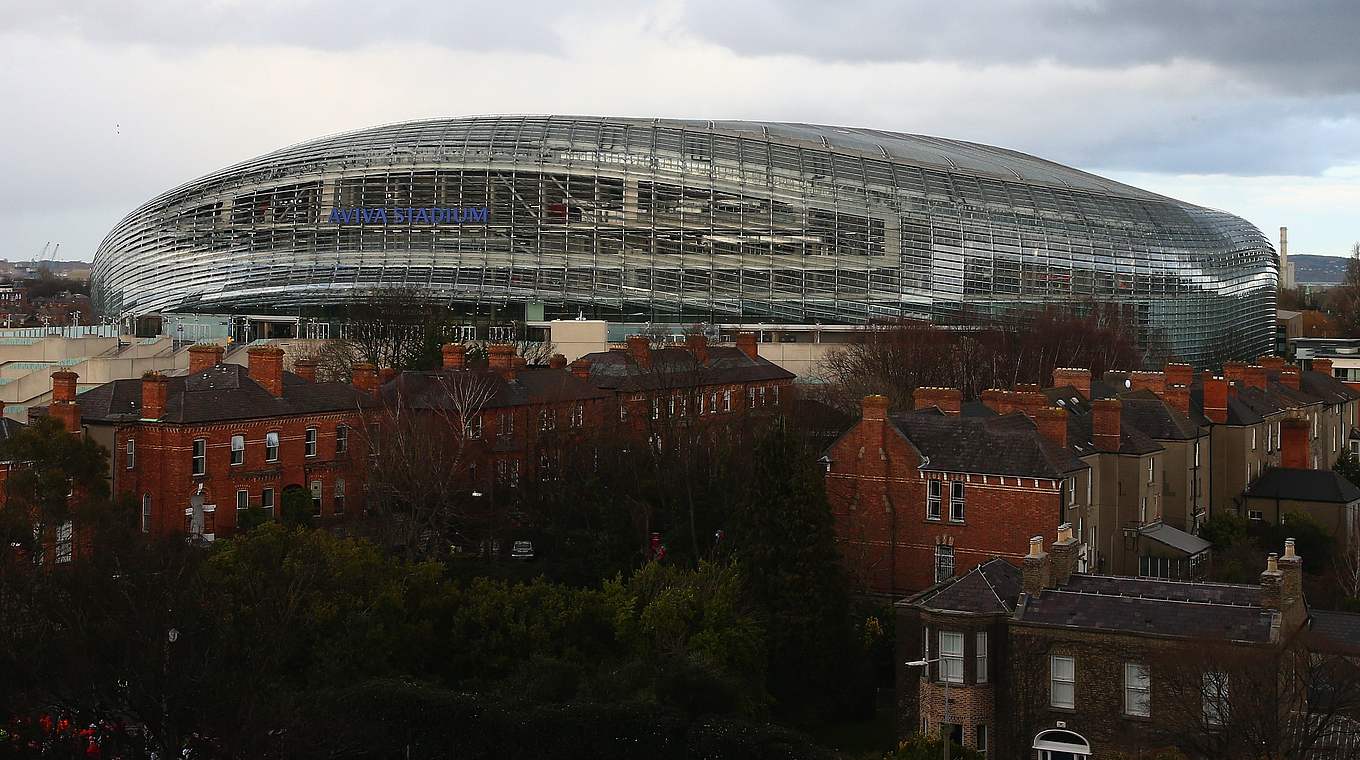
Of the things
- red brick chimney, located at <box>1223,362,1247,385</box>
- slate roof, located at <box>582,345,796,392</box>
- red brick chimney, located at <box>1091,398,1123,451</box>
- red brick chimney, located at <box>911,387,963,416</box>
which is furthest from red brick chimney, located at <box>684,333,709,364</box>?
red brick chimney, located at <box>1223,362,1247,385</box>

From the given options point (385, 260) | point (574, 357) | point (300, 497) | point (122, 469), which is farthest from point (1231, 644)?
point (385, 260)

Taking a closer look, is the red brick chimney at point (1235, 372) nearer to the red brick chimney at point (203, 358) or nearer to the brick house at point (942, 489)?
the brick house at point (942, 489)

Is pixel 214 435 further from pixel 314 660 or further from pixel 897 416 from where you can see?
pixel 897 416

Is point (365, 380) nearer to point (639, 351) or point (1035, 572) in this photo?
point (639, 351)

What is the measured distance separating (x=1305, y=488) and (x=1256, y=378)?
12222 millimetres

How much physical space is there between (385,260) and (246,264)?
1233cm

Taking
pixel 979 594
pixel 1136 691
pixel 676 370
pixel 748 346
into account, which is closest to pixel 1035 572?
pixel 979 594

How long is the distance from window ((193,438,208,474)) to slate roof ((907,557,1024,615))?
25.8m

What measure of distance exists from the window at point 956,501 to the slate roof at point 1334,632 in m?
11.5

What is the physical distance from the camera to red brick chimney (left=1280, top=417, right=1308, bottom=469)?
67.9 metres

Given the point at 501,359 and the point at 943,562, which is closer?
the point at 943,562

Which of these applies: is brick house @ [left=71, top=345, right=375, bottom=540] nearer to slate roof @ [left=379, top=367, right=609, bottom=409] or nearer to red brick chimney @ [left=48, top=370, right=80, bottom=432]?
red brick chimney @ [left=48, top=370, right=80, bottom=432]

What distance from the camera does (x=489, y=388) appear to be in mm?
58938

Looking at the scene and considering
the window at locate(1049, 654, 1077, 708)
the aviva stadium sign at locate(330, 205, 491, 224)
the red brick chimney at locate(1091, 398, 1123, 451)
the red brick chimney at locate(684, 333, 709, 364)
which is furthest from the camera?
the aviva stadium sign at locate(330, 205, 491, 224)
